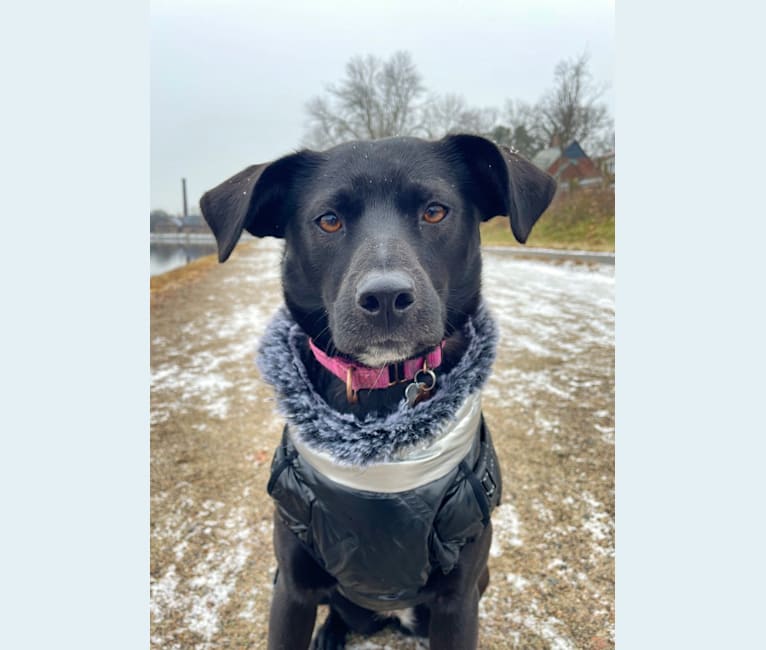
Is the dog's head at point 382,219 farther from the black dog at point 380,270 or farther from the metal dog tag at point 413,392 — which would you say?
the metal dog tag at point 413,392

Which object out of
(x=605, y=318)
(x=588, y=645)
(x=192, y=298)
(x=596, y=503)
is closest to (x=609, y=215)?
(x=605, y=318)

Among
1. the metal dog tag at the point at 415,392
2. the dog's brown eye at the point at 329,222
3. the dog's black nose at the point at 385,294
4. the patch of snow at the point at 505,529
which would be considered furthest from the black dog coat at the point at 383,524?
the patch of snow at the point at 505,529

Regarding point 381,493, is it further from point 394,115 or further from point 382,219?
point 394,115

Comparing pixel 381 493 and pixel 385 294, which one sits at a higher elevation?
pixel 385 294

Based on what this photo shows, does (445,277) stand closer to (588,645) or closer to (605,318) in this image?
(588,645)

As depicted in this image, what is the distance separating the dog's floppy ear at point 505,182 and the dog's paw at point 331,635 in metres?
1.66

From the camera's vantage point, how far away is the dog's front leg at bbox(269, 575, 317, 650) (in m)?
1.65

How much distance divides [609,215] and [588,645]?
47.1 feet

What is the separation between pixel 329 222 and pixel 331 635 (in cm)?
163

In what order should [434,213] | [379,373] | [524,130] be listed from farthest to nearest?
[524,130], [434,213], [379,373]

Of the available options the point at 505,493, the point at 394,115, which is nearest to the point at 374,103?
the point at 394,115

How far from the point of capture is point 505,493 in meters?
2.95

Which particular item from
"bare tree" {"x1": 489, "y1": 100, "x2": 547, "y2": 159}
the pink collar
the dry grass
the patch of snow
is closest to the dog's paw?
the patch of snow

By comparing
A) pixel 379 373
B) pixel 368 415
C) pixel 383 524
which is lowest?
pixel 383 524
